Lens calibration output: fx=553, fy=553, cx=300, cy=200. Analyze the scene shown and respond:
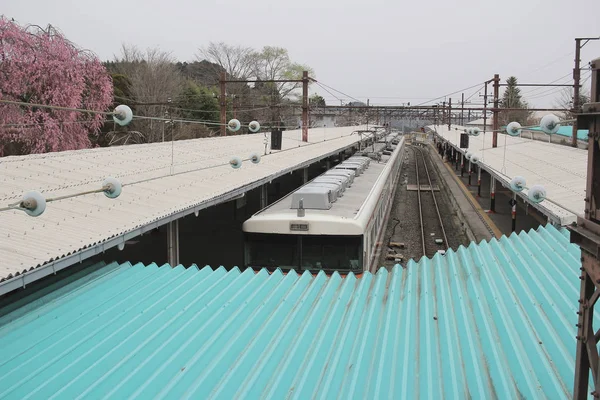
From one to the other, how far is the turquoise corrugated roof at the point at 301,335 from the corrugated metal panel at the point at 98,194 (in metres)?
0.50

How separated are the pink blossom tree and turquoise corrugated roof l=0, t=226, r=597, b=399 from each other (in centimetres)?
1473

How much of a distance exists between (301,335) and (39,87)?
64.2 ft

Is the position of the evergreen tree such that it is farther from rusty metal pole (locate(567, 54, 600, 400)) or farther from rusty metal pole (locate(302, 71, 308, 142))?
rusty metal pole (locate(567, 54, 600, 400))

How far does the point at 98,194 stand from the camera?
8633 mm

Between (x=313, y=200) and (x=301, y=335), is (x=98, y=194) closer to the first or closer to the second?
(x=313, y=200)

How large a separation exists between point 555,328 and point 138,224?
494cm

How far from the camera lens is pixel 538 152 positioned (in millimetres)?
24766

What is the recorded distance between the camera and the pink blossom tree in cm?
1975

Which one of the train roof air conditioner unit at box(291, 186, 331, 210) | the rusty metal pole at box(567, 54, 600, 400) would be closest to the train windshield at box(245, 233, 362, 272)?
the train roof air conditioner unit at box(291, 186, 331, 210)

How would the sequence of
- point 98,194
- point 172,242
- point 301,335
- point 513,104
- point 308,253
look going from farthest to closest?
1. point 513,104
2. point 308,253
3. point 172,242
4. point 98,194
5. point 301,335

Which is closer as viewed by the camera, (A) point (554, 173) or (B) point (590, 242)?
(B) point (590, 242)

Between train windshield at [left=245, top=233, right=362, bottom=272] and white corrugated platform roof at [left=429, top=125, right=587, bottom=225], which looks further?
white corrugated platform roof at [left=429, top=125, right=587, bottom=225]

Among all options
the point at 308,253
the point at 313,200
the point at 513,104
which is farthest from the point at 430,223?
the point at 513,104

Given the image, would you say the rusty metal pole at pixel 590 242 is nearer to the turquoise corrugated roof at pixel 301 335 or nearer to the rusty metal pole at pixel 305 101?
the turquoise corrugated roof at pixel 301 335
